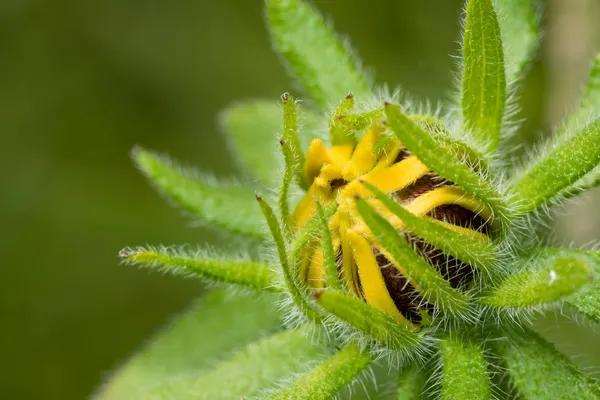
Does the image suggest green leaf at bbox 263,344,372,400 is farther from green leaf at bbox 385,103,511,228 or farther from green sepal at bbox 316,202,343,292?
green leaf at bbox 385,103,511,228

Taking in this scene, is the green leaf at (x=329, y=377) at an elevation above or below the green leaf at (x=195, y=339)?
below

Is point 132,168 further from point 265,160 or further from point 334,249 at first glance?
point 334,249

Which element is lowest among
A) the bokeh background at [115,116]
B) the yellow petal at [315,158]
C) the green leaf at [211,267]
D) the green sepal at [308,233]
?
the green sepal at [308,233]

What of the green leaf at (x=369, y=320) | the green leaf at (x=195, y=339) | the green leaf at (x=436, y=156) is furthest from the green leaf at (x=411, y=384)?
the green leaf at (x=195, y=339)

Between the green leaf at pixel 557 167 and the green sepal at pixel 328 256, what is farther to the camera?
the green leaf at pixel 557 167

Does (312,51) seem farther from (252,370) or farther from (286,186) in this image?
(252,370)

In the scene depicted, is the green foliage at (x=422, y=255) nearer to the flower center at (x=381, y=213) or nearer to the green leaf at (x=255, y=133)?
the flower center at (x=381, y=213)
